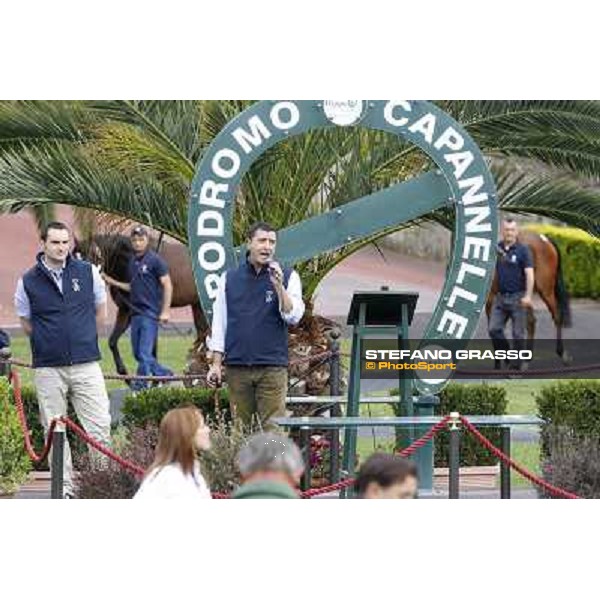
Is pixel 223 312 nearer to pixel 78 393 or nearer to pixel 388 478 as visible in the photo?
pixel 78 393

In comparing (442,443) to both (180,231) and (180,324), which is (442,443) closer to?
(180,231)

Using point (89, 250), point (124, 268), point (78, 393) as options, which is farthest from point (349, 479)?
point (124, 268)

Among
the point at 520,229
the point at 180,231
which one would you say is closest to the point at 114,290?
the point at 180,231

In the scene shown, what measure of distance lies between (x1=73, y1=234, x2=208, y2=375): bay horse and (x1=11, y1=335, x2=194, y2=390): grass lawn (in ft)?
1.45

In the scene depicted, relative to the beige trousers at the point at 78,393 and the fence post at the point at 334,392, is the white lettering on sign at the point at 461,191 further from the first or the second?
the beige trousers at the point at 78,393

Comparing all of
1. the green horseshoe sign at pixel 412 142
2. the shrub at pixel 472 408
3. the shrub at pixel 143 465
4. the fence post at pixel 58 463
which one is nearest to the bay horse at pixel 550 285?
the shrub at pixel 472 408

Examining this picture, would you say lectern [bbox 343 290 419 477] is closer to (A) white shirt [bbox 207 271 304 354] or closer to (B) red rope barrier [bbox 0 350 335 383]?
(A) white shirt [bbox 207 271 304 354]

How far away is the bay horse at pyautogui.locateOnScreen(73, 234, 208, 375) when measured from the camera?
685 inches

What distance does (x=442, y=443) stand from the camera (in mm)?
15570

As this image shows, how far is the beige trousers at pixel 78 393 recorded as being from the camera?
14.4m

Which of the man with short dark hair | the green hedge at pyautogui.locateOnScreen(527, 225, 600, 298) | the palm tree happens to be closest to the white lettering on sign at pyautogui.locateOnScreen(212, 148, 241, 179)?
the palm tree

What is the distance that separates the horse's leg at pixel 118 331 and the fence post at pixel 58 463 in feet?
15.5

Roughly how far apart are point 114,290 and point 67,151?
2118 mm

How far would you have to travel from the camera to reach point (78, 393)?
14.4 metres
